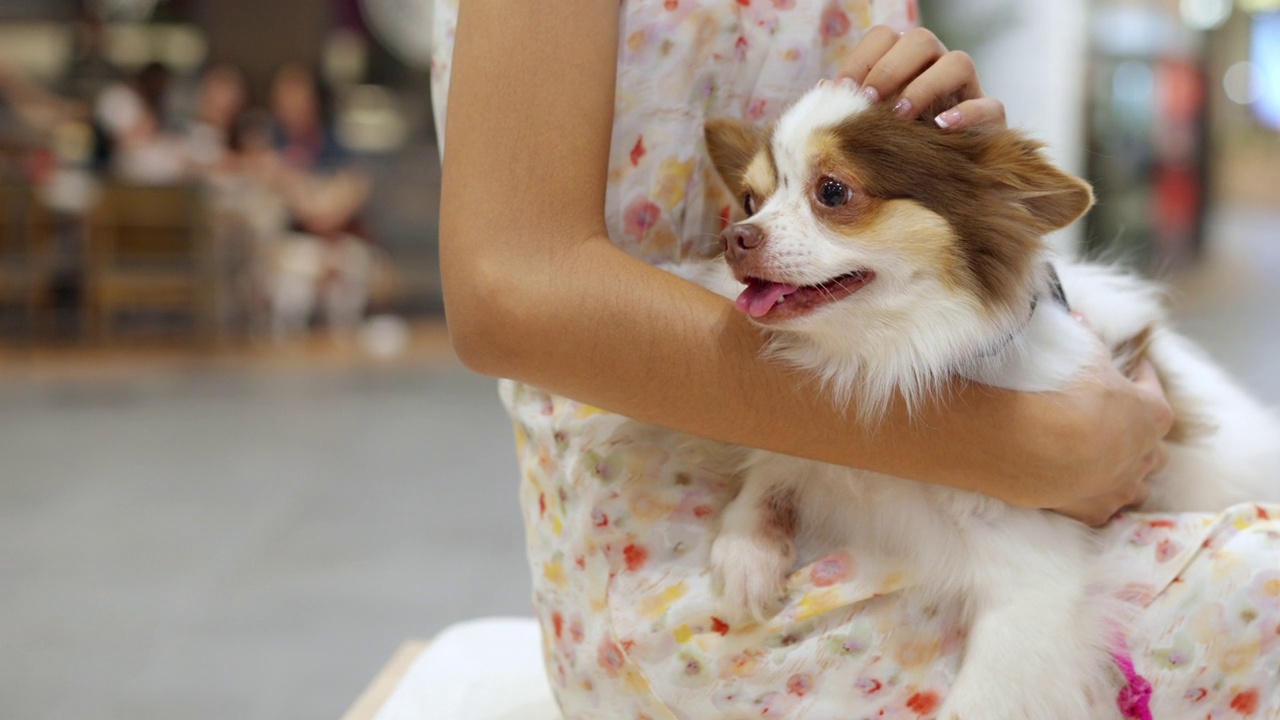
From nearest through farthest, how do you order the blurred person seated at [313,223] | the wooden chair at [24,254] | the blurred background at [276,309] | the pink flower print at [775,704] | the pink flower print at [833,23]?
1. the pink flower print at [775,704]
2. the pink flower print at [833,23]
3. the blurred background at [276,309]
4. the wooden chair at [24,254]
5. the blurred person seated at [313,223]

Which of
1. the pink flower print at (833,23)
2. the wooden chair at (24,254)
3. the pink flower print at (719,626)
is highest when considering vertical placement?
the pink flower print at (833,23)

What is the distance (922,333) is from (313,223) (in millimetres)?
7421

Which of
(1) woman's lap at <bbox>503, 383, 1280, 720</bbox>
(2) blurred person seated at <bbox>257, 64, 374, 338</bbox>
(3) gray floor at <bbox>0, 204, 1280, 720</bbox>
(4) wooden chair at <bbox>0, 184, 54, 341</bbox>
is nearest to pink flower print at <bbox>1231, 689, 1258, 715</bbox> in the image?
(1) woman's lap at <bbox>503, 383, 1280, 720</bbox>

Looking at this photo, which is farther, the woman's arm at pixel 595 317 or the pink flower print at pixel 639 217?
the pink flower print at pixel 639 217

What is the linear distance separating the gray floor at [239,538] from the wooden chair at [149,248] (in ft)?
3.41

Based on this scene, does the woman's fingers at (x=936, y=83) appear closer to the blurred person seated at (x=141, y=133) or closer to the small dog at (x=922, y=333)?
the small dog at (x=922, y=333)

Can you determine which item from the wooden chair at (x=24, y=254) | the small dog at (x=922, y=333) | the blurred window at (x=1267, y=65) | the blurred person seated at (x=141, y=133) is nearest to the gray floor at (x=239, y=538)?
the wooden chair at (x=24, y=254)

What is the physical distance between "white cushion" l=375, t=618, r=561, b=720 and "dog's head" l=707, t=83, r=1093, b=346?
0.80m

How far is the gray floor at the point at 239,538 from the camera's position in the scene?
2.72 metres

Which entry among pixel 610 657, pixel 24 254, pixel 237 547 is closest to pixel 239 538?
pixel 237 547

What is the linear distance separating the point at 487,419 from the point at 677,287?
172 inches

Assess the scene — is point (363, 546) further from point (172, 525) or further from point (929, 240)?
point (929, 240)

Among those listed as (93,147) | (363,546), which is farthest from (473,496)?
(93,147)

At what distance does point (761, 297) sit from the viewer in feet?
3.27
